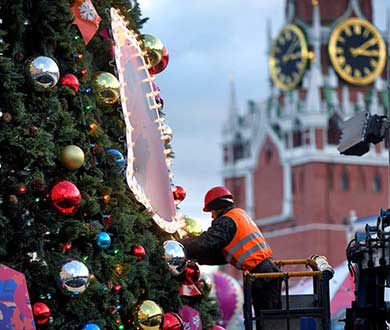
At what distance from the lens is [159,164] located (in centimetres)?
900

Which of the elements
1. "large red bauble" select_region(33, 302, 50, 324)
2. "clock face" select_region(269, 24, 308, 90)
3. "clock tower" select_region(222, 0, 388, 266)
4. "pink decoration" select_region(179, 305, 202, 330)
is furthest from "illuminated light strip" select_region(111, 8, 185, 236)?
"clock face" select_region(269, 24, 308, 90)

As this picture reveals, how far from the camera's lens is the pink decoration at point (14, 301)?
268 inches

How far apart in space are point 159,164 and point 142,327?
1.53m

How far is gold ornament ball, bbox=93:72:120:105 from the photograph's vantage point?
8.02 meters

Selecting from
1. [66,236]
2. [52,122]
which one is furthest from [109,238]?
[52,122]

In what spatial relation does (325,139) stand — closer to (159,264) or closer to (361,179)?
(361,179)

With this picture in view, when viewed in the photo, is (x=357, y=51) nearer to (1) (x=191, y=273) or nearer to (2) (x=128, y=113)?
(1) (x=191, y=273)

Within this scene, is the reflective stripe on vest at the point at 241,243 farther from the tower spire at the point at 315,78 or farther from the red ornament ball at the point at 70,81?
the tower spire at the point at 315,78

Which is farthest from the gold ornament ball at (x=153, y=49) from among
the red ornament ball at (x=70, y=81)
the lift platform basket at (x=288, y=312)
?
the lift platform basket at (x=288, y=312)

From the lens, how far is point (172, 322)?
26.5ft

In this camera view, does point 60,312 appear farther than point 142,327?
No

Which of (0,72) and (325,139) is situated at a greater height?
(325,139)

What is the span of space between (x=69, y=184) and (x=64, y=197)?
0.10 meters

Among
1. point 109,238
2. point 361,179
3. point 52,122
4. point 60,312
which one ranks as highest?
point 361,179
